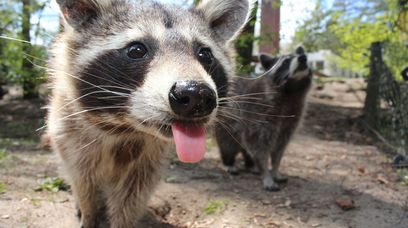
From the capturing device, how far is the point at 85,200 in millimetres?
3395

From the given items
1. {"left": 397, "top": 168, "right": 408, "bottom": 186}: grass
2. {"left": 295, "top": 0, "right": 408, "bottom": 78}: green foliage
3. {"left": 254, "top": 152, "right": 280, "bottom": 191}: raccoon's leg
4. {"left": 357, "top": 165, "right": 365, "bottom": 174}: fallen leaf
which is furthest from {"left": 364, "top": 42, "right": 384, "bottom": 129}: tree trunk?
{"left": 254, "top": 152, "right": 280, "bottom": 191}: raccoon's leg

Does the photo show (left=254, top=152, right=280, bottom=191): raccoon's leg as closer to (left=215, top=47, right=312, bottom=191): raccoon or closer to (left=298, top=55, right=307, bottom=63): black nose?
(left=215, top=47, right=312, bottom=191): raccoon

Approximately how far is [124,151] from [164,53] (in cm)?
95

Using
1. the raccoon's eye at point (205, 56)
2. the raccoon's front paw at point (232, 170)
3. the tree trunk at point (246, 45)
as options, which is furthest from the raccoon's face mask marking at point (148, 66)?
the raccoon's front paw at point (232, 170)

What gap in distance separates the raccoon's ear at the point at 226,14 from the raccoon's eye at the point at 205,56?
1.41 feet

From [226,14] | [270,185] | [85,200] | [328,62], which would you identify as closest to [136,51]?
[226,14]

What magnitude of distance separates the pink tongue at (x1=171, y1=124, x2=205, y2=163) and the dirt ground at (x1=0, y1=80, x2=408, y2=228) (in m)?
1.69

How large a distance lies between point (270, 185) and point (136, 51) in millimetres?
2843

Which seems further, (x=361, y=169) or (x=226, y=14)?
(x=361, y=169)

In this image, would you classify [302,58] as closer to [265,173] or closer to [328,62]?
[265,173]

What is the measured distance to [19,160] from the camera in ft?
16.0

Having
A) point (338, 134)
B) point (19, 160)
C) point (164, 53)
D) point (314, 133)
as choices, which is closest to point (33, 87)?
point (19, 160)

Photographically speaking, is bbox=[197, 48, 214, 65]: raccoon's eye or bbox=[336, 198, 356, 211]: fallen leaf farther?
bbox=[336, 198, 356, 211]: fallen leaf

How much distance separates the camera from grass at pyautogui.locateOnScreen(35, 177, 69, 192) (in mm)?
4094
